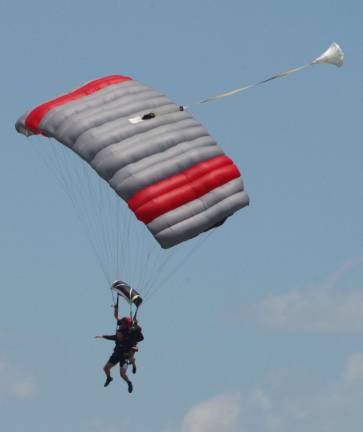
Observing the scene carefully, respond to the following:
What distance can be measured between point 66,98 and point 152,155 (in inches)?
178

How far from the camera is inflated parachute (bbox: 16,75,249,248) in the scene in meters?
52.1

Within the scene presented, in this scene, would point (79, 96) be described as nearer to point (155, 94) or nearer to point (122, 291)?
point (155, 94)

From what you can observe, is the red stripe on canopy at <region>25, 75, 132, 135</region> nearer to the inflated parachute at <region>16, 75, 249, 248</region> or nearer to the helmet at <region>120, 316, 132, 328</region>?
the inflated parachute at <region>16, 75, 249, 248</region>

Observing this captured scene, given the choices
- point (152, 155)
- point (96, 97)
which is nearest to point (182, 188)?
point (152, 155)

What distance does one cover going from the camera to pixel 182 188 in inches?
2084

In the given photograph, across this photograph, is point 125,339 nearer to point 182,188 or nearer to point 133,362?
point 133,362

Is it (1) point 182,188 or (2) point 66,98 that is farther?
(2) point 66,98

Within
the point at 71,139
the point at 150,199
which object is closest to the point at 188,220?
the point at 150,199

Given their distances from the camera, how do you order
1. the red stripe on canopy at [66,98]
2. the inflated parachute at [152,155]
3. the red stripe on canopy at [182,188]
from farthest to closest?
the red stripe on canopy at [66,98], the inflated parachute at [152,155], the red stripe on canopy at [182,188]

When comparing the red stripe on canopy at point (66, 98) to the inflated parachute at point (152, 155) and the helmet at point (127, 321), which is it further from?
the helmet at point (127, 321)

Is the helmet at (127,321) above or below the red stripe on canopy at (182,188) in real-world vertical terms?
below

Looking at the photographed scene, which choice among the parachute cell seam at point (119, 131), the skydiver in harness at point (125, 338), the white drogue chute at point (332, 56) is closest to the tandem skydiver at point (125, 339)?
the skydiver in harness at point (125, 338)

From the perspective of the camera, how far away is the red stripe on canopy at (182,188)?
5188 centimetres

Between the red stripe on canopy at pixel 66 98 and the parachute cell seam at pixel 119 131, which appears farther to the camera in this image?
the red stripe on canopy at pixel 66 98
